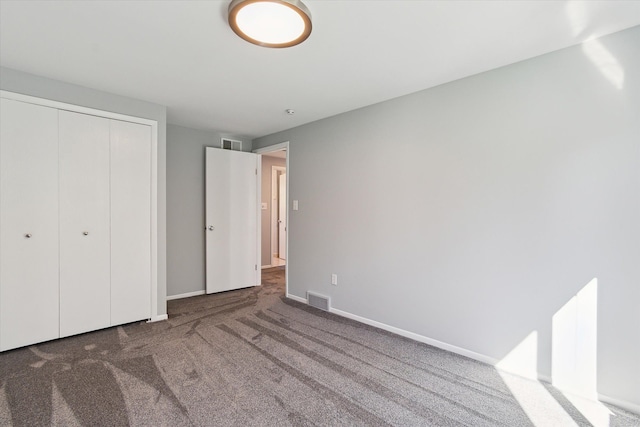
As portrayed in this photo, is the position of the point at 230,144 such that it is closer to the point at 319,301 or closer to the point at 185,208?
the point at 185,208

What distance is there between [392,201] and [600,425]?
2072mm

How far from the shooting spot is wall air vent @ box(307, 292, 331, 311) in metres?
3.61

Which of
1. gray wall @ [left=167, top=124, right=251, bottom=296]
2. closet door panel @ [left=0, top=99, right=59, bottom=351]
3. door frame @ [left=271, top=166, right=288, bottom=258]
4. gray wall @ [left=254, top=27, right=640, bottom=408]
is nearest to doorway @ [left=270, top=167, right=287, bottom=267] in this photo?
door frame @ [left=271, top=166, right=288, bottom=258]

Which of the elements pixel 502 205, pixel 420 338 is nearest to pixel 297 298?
pixel 420 338

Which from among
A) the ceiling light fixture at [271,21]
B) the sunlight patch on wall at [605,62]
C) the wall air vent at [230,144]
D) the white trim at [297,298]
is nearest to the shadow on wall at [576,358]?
the sunlight patch on wall at [605,62]

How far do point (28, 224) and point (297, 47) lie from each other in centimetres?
274

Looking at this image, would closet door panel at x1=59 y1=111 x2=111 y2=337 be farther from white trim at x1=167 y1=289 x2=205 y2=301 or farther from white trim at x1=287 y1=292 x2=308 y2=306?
white trim at x1=287 y1=292 x2=308 y2=306

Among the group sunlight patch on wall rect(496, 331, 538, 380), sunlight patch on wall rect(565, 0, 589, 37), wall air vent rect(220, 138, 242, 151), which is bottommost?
sunlight patch on wall rect(496, 331, 538, 380)

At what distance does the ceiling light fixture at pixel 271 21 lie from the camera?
5.15 ft

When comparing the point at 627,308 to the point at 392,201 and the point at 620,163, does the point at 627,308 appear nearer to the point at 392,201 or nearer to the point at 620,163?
the point at 620,163

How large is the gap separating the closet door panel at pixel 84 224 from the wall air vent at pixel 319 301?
86.8 inches

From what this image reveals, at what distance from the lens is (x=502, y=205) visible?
231 centimetres

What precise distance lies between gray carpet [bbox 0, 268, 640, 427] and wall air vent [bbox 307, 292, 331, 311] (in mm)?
527

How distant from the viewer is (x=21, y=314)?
251 cm
